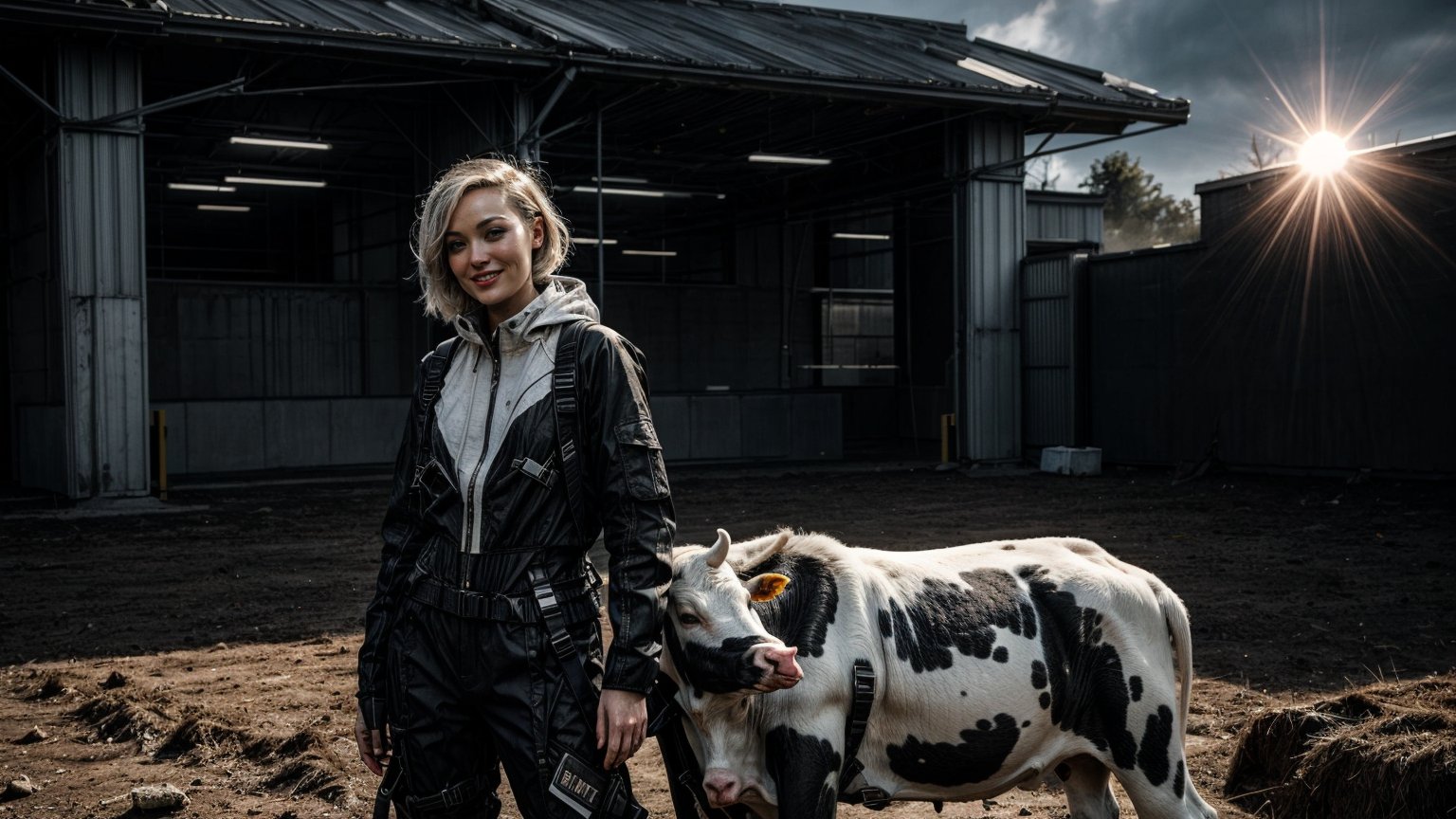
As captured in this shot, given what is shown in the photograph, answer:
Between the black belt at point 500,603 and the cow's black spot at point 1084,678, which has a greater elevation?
the black belt at point 500,603

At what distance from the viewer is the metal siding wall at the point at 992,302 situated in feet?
69.2

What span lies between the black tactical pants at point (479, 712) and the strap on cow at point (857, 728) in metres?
0.76

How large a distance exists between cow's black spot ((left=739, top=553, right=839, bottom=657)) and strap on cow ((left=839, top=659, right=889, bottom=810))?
118mm

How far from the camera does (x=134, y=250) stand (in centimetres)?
1523

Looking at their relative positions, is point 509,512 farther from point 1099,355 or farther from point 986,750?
point 1099,355

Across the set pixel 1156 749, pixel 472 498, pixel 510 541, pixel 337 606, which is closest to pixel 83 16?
pixel 337 606

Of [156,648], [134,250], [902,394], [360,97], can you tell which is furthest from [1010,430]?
[156,648]

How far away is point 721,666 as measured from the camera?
9.04ft

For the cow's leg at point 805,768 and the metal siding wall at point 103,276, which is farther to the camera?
the metal siding wall at point 103,276

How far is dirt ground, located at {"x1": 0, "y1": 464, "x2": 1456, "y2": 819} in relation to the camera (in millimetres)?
5246

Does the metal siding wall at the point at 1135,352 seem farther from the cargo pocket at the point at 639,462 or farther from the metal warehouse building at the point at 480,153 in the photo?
the cargo pocket at the point at 639,462

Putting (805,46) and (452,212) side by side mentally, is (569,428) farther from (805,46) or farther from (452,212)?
(805,46)

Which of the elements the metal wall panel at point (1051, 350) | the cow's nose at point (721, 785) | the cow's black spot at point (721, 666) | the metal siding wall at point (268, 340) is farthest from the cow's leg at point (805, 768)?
the metal siding wall at point (268, 340)

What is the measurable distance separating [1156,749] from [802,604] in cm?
105
